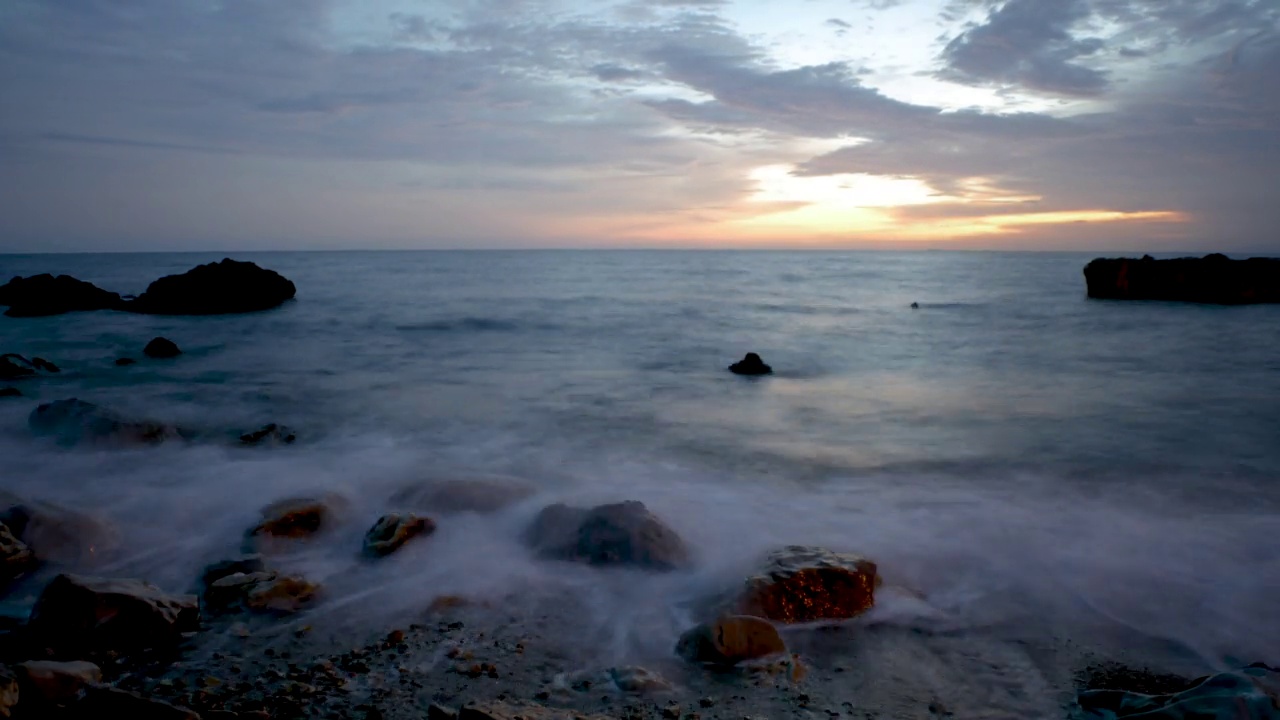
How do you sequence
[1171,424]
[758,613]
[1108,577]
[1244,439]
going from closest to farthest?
[758,613] < [1108,577] < [1244,439] < [1171,424]

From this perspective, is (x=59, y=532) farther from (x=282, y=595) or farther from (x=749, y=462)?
(x=749, y=462)

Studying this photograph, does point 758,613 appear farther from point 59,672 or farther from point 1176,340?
point 1176,340

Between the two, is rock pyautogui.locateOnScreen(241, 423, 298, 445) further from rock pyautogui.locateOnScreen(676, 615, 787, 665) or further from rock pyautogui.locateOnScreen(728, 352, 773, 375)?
rock pyautogui.locateOnScreen(728, 352, 773, 375)

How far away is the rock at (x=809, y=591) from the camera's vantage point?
441 centimetres

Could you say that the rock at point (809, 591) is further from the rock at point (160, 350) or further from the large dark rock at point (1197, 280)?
the large dark rock at point (1197, 280)

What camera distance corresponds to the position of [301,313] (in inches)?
968

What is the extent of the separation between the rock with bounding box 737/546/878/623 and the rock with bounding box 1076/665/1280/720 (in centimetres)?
121

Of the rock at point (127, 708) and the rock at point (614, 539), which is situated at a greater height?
the rock at point (127, 708)

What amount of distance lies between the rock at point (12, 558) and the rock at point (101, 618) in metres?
0.99

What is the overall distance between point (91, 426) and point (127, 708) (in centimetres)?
612

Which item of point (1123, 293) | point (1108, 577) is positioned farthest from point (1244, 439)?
point (1123, 293)

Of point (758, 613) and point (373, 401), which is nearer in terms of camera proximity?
point (758, 613)

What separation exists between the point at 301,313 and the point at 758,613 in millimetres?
23301

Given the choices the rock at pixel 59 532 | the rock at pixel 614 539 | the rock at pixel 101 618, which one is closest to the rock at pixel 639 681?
the rock at pixel 614 539
